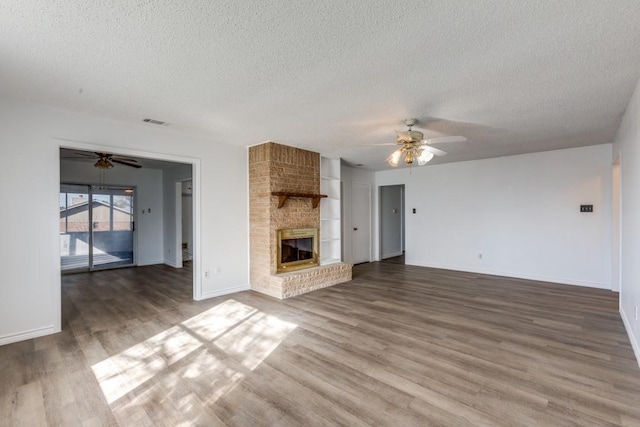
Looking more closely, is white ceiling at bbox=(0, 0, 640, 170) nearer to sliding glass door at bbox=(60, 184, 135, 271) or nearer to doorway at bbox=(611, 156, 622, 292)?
doorway at bbox=(611, 156, 622, 292)

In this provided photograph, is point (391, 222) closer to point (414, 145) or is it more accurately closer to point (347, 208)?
point (347, 208)

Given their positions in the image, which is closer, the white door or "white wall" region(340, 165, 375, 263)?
"white wall" region(340, 165, 375, 263)

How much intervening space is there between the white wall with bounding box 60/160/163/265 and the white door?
16.5 ft

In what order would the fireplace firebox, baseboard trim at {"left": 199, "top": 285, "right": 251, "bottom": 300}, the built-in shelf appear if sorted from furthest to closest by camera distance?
the built-in shelf < the fireplace firebox < baseboard trim at {"left": 199, "top": 285, "right": 251, "bottom": 300}

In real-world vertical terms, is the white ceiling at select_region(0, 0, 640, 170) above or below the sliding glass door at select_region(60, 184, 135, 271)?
above

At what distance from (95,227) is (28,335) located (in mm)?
4538

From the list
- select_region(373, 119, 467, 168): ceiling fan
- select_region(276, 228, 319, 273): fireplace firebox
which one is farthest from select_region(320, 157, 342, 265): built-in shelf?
select_region(373, 119, 467, 168): ceiling fan

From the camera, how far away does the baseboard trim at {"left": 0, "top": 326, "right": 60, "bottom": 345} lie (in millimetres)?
3074

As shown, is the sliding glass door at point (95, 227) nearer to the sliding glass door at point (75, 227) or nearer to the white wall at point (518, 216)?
the sliding glass door at point (75, 227)

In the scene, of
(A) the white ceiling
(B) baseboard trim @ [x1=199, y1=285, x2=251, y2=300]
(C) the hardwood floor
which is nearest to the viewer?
(A) the white ceiling

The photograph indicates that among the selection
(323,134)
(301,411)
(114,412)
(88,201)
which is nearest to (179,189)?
(88,201)

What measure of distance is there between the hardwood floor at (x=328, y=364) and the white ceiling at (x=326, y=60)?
246cm

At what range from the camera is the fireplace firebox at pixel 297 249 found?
5031 mm

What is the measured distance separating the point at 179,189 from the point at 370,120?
217 inches
